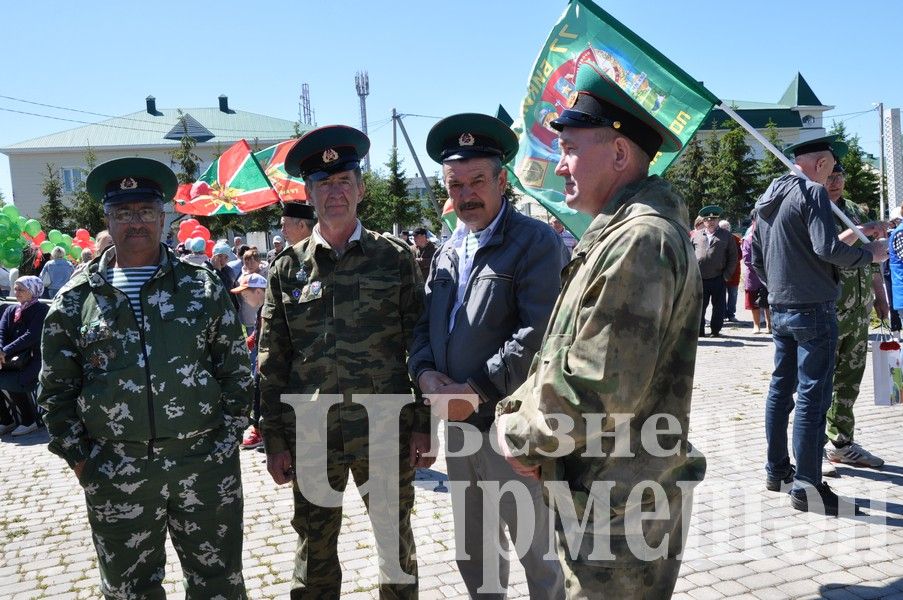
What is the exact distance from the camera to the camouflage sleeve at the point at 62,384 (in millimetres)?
2785

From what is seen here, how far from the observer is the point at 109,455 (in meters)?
2.83

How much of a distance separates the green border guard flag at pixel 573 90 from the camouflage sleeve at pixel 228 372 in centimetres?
189

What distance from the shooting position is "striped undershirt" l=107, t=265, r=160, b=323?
2865 millimetres

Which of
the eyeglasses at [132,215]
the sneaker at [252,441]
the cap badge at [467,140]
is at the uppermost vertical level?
the cap badge at [467,140]

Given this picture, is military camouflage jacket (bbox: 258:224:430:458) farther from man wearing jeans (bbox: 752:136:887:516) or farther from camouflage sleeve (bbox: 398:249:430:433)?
man wearing jeans (bbox: 752:136:887:516)

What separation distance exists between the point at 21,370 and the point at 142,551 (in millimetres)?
6277

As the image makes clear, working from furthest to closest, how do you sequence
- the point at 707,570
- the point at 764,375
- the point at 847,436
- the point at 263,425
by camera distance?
the point at 764,375 < the point at 847,436 < the point at 707,570 < the point at 263,425

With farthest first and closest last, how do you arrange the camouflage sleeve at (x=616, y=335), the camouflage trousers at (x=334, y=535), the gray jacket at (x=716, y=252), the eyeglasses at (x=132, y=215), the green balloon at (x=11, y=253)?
the green balloon at (x=11, y=253)
the gray jacket at (x=716, y=252)
the camouflage trousers at (x=334, y=535)
the eyeglasses at (x=132, y=215)
the camouflage sleeve at (x=616, y=335)

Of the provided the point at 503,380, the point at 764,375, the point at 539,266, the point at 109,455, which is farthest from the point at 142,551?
the point at 764,375

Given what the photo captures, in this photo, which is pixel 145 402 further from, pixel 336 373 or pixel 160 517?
pixel 336 373

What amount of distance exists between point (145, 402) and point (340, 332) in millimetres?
840

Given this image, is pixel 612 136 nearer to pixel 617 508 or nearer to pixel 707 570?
pixel 617 508

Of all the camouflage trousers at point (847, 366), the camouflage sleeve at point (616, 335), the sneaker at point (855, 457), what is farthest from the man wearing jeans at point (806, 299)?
the camouflage sleeve at point (616, 335)

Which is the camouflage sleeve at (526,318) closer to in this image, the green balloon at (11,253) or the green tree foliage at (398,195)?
the green balloon at (11,253)
